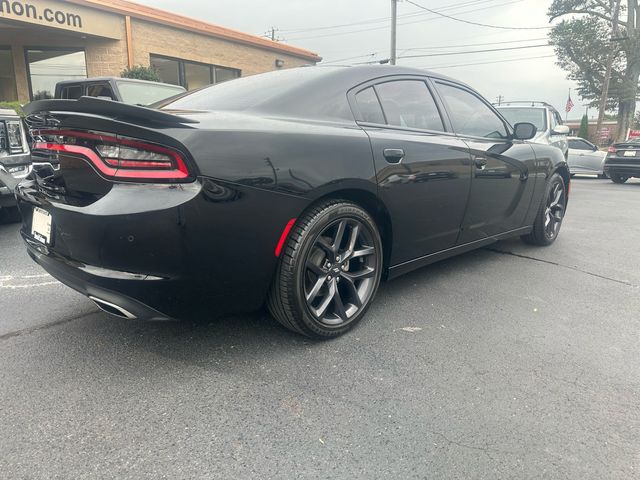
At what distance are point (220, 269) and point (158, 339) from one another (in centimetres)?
74

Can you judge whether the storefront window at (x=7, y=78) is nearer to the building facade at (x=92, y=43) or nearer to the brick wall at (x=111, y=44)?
the building facade at (x=92, y=43)

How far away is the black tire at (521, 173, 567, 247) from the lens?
15.1 ft

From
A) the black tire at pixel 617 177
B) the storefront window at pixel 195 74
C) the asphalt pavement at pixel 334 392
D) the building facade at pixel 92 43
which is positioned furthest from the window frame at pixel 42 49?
the black tire at pixel 617 177

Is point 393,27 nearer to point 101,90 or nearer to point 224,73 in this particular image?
point 224,73

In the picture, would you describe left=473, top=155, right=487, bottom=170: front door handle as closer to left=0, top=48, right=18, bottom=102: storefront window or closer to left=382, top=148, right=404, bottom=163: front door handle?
left=382, top=148, right=404, bottom=163: front door handle

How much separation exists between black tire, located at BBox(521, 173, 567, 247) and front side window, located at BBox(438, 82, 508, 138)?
979mm

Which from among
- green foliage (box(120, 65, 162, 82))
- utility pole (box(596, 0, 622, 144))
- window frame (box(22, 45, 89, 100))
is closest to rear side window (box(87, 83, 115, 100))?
green foliage (box(120, 65, 162, 82))

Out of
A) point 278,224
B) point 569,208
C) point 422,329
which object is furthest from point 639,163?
point 278,224

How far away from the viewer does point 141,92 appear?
769cm

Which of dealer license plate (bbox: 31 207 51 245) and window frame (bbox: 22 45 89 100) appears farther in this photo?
window frame (bbox: 22 45 89 100)

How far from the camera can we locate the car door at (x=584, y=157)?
1413 centimetres

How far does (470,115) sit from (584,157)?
12.5 metres

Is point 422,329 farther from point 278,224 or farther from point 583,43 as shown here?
point 583,43

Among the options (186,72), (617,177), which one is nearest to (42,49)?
(186,72)
